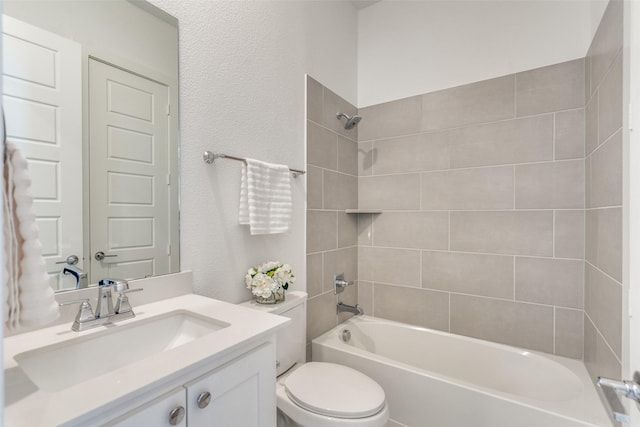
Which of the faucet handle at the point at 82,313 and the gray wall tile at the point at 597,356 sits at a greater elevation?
the faucet handle at the point at 82,313

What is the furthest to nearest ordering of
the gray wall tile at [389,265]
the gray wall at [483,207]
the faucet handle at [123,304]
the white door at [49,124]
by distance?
the gray wall tile at [389,265] < the gray wall at [483,207] < the faucet handle at [123,304] < the white door at [49,124]

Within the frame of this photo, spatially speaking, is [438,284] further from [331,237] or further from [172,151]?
[172,151]

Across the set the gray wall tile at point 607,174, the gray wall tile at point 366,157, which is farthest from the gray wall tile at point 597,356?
the gray wall tile at point 366,157

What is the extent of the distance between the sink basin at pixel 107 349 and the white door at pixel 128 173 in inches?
8.5

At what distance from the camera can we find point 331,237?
212cm

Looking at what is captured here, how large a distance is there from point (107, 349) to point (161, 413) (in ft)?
1.19

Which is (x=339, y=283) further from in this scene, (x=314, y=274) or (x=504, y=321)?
(x=504, y=321)

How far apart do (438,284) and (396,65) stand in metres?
1.64

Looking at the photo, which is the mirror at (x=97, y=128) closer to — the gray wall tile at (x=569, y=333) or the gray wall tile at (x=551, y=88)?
the gray wall tile at (x=551, y=88)

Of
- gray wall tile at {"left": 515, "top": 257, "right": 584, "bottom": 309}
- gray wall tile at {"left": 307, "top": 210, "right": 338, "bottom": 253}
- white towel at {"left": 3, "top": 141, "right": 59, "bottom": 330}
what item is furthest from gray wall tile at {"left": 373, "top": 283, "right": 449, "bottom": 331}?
white towel at {"left": 3, "top": 141, "right": 59, "bottom": 330}

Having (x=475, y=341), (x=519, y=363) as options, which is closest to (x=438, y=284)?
(x=475, y=341)

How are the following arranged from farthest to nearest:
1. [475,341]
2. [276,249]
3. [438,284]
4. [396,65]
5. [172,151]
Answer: [396,65] → [438,284] → [475,341] → [276,249] → [172,151]

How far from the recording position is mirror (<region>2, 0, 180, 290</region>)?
880mm

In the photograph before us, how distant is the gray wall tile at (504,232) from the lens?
5.86ft
